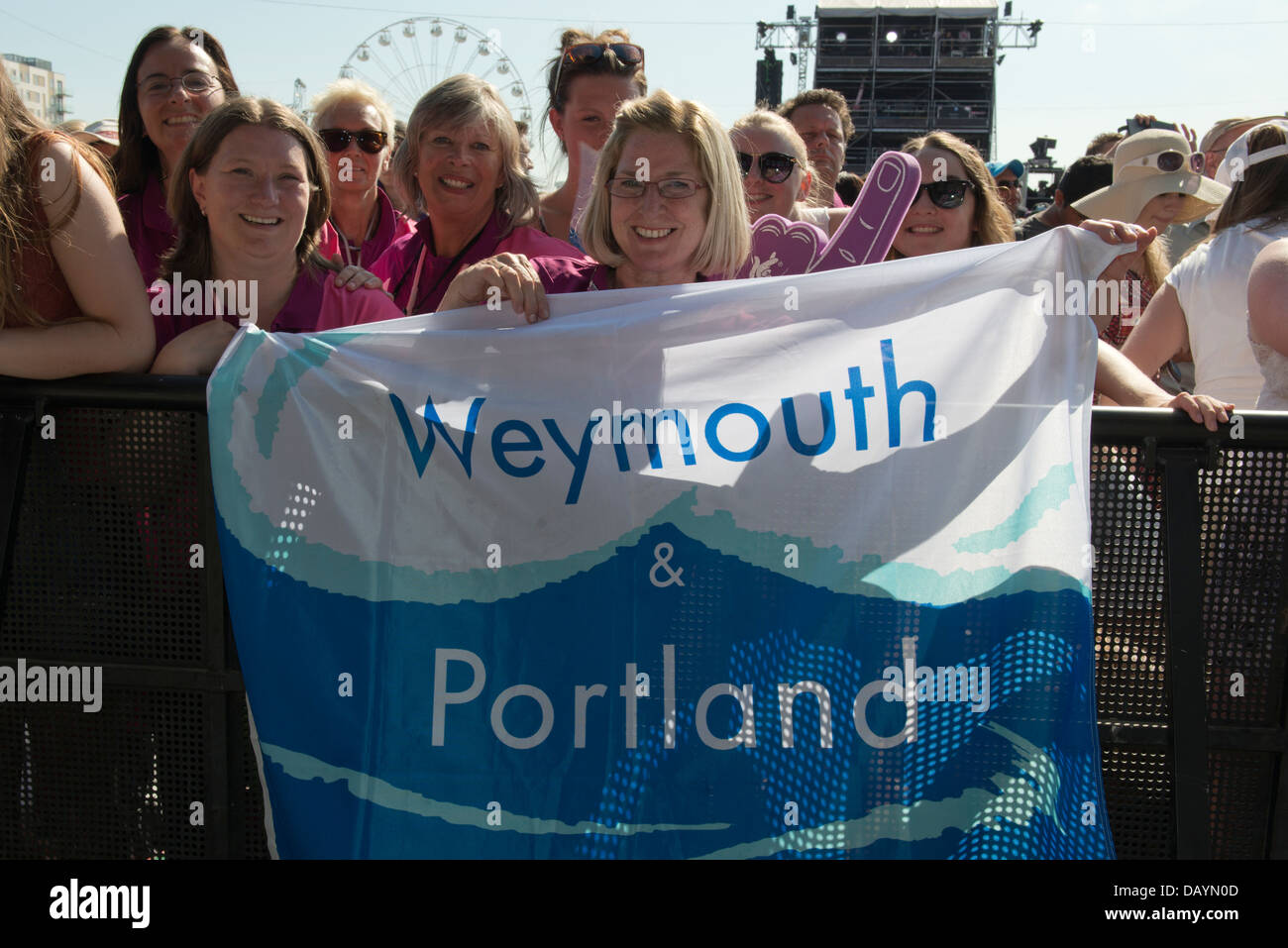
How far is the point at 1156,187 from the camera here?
14.6 feet

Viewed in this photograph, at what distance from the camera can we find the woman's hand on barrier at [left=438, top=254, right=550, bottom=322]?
7.70 ft

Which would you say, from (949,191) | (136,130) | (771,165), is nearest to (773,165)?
(771,165)

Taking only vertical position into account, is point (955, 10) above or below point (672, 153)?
above

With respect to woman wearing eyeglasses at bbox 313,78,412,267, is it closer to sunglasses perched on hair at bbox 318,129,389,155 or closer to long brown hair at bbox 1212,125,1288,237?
sunglasses perched on hair at bbox 318,129,389,155

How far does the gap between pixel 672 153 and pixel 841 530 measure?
109 cm

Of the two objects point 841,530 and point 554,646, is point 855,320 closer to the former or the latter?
point 841,530

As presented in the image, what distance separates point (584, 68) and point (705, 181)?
1.81 m

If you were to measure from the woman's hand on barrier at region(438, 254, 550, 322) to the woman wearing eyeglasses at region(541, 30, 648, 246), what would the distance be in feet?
5.54

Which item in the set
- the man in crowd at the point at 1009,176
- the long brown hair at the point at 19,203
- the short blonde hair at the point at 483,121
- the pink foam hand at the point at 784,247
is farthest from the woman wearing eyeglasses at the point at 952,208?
the man in crowd at the point at 1009,176

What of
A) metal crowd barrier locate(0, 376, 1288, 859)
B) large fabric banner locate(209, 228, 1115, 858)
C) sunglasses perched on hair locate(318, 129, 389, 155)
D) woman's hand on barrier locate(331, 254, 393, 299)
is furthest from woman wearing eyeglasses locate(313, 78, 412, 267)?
large fabric banner locate(209, 228, 1115, 858)

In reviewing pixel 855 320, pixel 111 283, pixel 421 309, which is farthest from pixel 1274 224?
pixel 111 283
